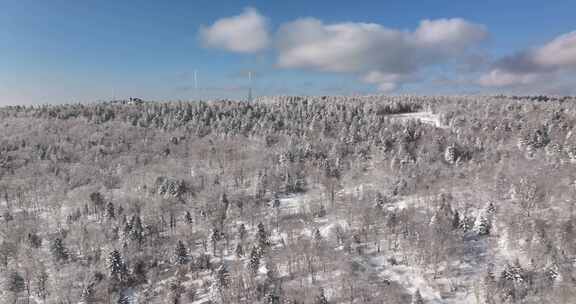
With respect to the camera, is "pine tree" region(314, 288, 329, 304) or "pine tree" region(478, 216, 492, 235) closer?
"pine tree" region(314, 288, 329, 304)

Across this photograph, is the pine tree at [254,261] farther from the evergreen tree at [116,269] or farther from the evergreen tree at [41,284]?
the evergreen tree at [41,284]

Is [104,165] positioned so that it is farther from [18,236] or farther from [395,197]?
[395,197]

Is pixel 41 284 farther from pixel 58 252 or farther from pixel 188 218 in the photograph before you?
pixel 188 218

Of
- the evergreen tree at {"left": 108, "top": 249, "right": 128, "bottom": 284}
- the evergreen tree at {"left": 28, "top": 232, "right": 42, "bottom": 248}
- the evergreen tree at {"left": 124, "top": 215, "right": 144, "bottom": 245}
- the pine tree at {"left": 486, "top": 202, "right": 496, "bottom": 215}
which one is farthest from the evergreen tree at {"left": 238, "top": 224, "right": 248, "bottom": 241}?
the pine tree at {"left": 486, "top": 202, "right": 496, "bottom": 215}

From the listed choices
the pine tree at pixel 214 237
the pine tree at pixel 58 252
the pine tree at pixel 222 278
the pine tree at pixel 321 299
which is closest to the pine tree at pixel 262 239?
the pine tree at pixel 214 237

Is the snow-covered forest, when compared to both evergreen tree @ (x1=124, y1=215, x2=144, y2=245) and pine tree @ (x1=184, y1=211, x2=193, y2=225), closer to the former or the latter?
evergreen tree @ (x1=124, y1=215, x2=144, y2=245)

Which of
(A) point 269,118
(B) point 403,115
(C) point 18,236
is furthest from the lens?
(B) point 403,115

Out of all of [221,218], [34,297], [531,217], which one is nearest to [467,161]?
[531,217]

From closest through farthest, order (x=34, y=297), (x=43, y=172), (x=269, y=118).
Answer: (x=34, y=297), (x=43, y=172), (x=269, y=118)

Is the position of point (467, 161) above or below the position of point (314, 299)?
above
